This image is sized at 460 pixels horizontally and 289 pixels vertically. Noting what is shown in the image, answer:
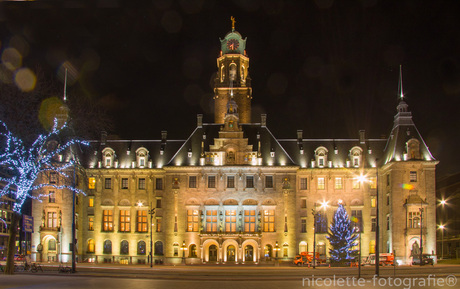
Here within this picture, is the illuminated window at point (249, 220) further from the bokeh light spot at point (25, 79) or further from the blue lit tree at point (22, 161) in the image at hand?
the bokeh light spot at point (25, 79)

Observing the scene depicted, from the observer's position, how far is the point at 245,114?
307 feet

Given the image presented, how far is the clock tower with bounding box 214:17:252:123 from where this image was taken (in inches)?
3674

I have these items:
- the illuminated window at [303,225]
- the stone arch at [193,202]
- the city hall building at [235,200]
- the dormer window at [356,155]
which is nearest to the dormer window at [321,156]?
the city hall building at [235,200]

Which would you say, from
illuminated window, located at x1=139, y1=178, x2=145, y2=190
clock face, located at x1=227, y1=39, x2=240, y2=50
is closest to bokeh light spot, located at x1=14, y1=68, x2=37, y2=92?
illuminated window, located at x1=139, y1=178, x2=145, y2=190

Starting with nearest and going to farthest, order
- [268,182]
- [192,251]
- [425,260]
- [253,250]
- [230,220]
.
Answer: [425,260], [253,250], [192,251], [230,220], [268,182]

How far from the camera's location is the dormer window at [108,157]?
268ft

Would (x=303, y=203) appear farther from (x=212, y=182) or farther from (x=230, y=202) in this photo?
(x=212, y=182)

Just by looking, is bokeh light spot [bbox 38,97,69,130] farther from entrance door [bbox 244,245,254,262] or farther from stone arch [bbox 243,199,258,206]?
entrance door [bbox 244,245,254,262]

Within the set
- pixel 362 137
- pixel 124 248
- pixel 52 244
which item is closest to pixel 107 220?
pixel 124 248

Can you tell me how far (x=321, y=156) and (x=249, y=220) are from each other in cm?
1407

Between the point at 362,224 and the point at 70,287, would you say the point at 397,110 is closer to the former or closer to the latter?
the point at 362,224

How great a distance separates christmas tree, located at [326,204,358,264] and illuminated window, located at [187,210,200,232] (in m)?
18.4

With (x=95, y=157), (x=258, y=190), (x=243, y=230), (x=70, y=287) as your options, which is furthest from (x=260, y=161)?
(x=70, y=287)

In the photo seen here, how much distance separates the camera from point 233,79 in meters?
93.9
